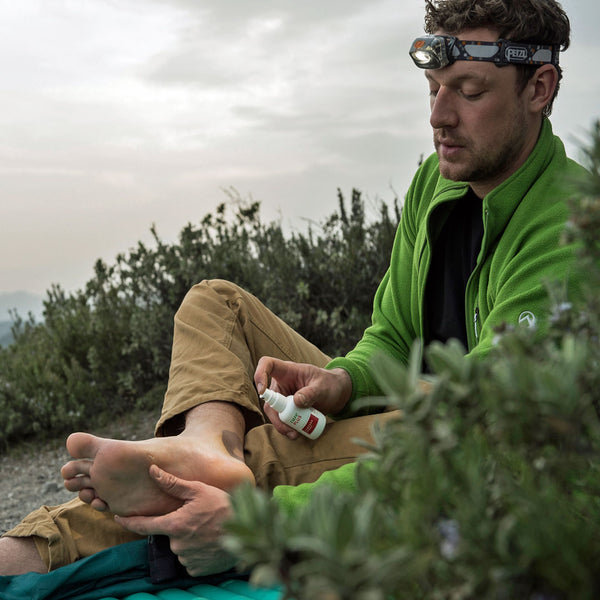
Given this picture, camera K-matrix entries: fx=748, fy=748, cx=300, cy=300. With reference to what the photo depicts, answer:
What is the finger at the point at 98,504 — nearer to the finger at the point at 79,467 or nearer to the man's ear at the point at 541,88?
the finger at the point at 79,467

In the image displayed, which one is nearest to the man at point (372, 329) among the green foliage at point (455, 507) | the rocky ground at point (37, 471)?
the green foliage at point (455, 507)

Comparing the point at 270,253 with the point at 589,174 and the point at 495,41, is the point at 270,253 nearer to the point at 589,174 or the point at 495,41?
the point at 495,41

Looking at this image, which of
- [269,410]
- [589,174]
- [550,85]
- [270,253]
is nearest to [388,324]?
[269,410]

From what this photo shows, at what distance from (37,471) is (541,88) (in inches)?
144

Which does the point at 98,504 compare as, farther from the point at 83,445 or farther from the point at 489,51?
the point at 489,51

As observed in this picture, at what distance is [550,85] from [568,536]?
2.13m

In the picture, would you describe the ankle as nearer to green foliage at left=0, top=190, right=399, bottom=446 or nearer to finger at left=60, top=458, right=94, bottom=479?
finger at left=60, top=458, right=94, bottom=479

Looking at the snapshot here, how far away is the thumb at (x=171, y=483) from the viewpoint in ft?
6.72

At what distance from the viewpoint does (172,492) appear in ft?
6.84

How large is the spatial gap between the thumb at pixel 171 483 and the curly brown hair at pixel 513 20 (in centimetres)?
165

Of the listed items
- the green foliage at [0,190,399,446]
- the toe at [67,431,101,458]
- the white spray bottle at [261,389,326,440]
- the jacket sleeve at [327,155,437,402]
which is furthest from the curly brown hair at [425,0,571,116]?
the green foliage at [0,190,399,446]

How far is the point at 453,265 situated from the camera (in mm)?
2764

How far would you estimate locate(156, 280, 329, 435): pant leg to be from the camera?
8.27 ft

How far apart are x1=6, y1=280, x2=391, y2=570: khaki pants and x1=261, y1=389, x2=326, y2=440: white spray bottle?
0.06 m
